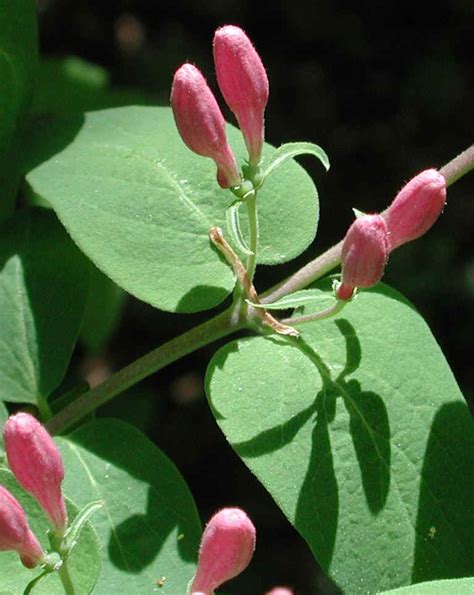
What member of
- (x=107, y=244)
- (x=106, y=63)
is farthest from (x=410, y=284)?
(x=107, y=244)

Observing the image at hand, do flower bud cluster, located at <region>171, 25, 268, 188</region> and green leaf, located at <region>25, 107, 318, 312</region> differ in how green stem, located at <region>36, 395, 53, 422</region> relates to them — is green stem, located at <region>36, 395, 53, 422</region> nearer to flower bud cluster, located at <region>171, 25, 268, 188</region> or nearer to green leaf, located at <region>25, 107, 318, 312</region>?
green leaf, located at <region>25, 107, 318, 312</region>

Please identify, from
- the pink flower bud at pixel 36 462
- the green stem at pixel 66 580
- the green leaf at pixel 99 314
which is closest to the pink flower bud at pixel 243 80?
the pink flower bud at pixel 36 462

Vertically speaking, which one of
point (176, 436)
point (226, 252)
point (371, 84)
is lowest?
point (176, 436)

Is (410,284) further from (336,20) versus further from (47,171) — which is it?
(47,171)

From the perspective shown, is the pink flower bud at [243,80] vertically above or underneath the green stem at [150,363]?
above

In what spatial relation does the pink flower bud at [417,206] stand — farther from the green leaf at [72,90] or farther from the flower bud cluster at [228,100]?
the green leaf at [72,90]

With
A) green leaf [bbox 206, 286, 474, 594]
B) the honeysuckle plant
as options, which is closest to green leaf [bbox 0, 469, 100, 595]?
the honeysuckle plant
